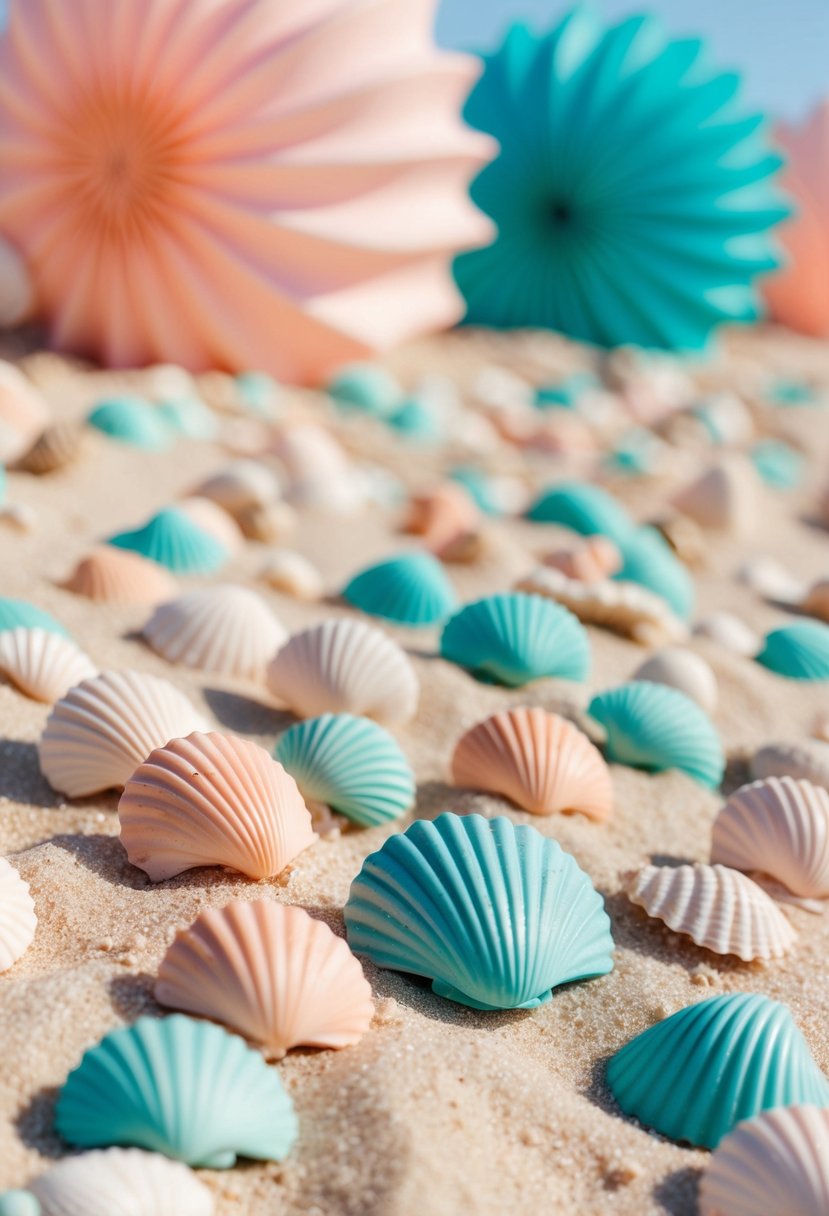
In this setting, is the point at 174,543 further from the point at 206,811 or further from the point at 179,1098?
the point at 179,1098

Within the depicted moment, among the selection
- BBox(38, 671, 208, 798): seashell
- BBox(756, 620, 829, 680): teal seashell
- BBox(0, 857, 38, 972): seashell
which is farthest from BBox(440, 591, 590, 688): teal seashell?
BBox(0, 857, 38, 972): seashell

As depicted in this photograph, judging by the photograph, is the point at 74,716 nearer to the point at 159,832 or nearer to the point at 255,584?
the point at 159,832

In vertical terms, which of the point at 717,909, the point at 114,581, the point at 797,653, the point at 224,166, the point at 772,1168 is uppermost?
the point at 224,166

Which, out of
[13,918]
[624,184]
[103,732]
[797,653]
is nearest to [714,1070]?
[13,918]

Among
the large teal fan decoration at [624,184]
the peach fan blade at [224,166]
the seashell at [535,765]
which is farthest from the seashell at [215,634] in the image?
the large teal fan decoration at [624,184]

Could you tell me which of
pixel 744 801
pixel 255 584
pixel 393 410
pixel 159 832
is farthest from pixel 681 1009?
pixel 393 410

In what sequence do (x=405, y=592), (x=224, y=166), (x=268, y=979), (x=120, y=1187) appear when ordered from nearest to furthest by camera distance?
(x=120, y=1187), (x=268, y=979), (x=405, y=592), (x=224, y=166)

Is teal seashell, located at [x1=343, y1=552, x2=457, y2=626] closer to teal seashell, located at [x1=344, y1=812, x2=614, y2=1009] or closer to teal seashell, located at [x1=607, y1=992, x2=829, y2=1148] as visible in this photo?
teal seashell, located at [x1=344, y1=812, x2=614, y2=1009]
